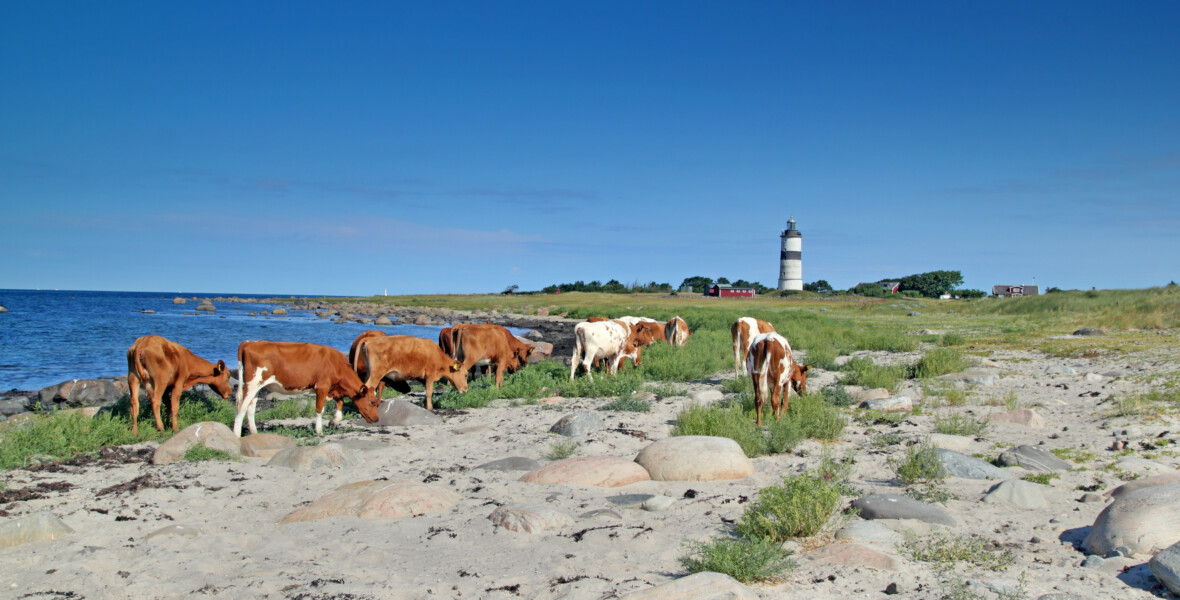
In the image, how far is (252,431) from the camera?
38.4 feet

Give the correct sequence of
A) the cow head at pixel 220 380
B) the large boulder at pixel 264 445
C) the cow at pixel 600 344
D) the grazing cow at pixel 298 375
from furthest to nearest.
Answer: the cow at pixel 600 344, the cow head at pixel 220 380, the grazing cow at pixel 298 375, the large boulder at pixel 264 445

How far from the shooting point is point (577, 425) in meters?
12.1

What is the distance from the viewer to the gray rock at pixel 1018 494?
24.3ft

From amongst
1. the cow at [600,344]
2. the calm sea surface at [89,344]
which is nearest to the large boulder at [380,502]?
the cow at [600,344]

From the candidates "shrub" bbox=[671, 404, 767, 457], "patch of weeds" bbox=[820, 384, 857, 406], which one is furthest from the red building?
"shrub" bbox=[671, 404, 767, 457]

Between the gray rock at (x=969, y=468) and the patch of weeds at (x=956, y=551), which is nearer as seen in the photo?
the patch of weeds at (x=956, y=551)

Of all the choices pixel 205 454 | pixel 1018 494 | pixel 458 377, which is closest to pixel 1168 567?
pixel 1018 494

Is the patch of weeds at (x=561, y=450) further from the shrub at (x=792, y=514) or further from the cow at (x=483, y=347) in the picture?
the cow at (x=483, y=347)

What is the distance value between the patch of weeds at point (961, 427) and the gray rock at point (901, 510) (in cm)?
435

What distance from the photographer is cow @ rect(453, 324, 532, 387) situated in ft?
57.3

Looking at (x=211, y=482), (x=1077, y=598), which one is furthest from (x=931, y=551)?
(x=211, y=482)

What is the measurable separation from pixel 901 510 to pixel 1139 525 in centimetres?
192

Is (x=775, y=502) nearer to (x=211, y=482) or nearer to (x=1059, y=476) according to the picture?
(x=1059, y=476)

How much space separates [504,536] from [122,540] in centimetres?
398
